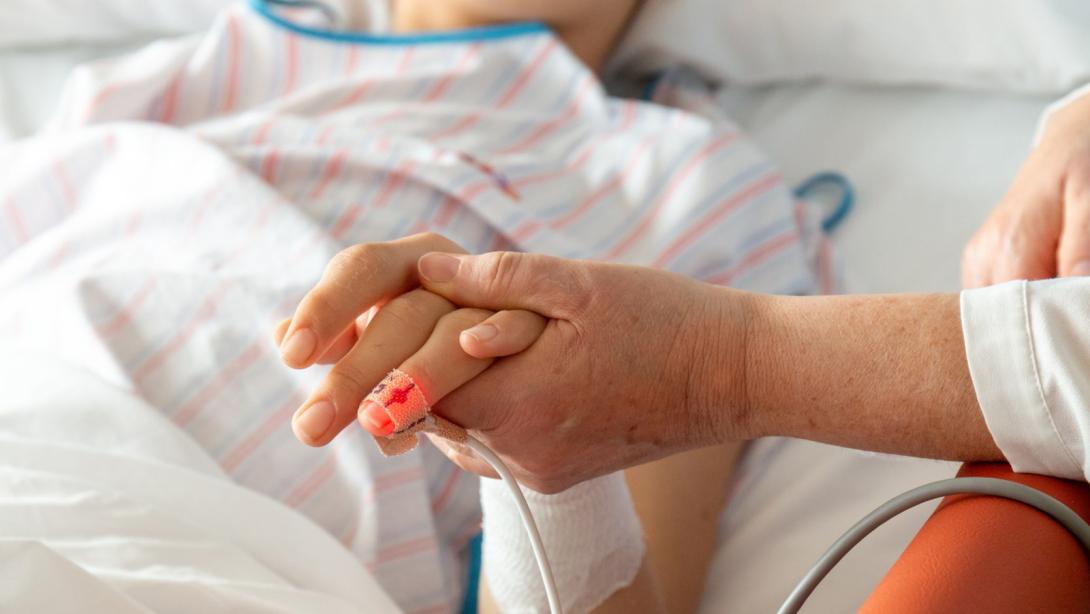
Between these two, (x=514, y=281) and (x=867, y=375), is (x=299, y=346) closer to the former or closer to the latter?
(x=514, y=281)

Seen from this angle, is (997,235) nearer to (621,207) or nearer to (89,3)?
(621,207)

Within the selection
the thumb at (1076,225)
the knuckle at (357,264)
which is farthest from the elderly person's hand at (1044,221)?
the knuckle at (357,264)

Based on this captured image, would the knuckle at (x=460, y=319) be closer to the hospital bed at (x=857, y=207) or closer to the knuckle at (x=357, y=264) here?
the knuckle at (x=357, y=264)

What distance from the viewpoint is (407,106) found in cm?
133

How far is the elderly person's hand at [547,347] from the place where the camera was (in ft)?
2.36

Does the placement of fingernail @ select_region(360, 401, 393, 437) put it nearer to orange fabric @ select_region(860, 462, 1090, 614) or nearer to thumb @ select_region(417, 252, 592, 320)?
thumb @ select_region(417, 252, 592, 320)

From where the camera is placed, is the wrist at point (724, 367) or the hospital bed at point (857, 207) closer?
the wrist at point (724, 367)

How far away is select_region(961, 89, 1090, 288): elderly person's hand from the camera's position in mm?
934

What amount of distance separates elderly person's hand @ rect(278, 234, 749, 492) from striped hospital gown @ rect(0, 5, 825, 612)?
0.83 feet

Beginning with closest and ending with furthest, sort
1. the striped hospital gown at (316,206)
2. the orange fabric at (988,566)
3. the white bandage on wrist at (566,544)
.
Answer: the orange fabric at (988,566) < the white bandage on wrist at (566,544) < the striped hospital gown at (316,206)

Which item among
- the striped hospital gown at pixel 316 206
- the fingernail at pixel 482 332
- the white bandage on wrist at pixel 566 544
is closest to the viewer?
the fingernail at pixel 482 332

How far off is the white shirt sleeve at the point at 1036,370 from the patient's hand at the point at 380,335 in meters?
0.29

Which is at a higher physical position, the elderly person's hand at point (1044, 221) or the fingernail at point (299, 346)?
the fingernail at point (299, 346)

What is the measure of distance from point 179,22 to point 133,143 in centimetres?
54
